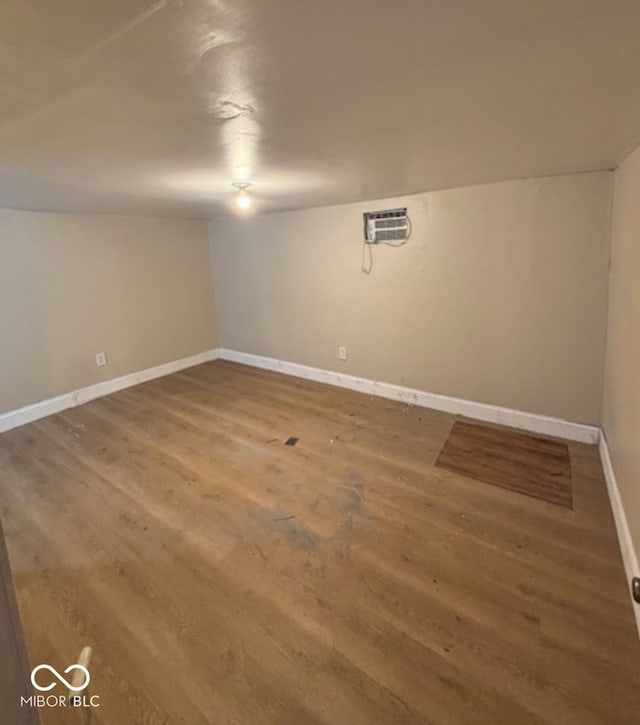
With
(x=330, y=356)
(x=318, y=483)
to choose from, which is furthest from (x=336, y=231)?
(x=318, y=483)

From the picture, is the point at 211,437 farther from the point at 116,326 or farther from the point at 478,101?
the point at 478,101

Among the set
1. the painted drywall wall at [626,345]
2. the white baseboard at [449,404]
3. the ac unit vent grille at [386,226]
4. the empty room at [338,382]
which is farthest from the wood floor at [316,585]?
the ac unit vent grille at [386,226]

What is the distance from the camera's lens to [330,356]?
4.15m

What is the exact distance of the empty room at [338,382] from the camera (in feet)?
3.14

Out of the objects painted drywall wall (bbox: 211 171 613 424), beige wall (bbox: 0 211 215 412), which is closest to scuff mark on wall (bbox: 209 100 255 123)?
painted drywall wall (bbox: 211 171 613 424)

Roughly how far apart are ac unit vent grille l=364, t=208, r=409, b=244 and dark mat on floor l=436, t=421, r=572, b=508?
1.71 metres

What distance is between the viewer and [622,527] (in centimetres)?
186

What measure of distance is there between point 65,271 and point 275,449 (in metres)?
2.68

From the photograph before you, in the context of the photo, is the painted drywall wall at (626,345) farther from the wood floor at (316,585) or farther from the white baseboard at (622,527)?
the wood floor at (316,585)

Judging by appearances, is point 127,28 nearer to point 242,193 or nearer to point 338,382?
point 242,193

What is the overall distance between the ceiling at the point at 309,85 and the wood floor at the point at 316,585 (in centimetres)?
186

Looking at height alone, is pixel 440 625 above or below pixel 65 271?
below
